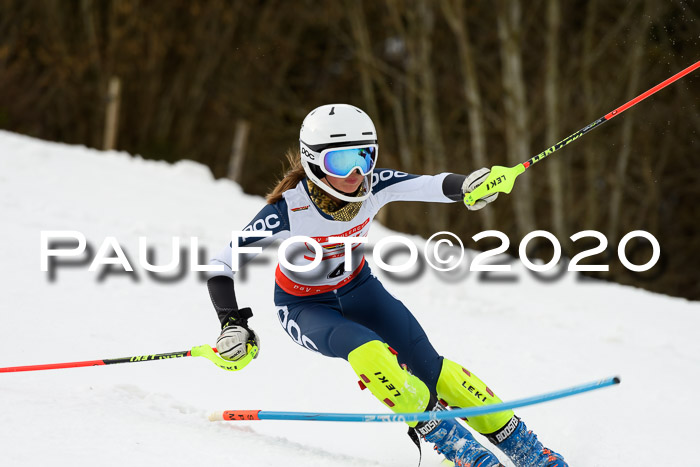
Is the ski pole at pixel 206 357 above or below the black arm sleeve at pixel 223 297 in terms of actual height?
below

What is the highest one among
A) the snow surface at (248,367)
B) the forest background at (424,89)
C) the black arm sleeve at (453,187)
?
the forest background at (424,89)

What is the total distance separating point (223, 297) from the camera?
342 cm

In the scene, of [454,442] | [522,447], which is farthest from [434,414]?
[522,447]

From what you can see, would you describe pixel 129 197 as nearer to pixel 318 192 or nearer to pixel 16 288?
pixel 16 288

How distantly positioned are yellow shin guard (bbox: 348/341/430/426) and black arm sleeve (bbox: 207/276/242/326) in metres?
0.60

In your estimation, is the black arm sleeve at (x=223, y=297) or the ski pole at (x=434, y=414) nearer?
the ski pole at (x=434, y=414)

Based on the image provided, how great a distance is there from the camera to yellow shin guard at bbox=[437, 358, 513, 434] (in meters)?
3.26

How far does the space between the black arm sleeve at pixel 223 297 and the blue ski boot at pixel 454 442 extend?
36.1 inches

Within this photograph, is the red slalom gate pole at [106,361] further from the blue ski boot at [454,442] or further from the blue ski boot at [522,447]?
the blue ski boot at [522,447]

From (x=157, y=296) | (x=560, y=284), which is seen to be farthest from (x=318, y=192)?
(x=560, y=284)

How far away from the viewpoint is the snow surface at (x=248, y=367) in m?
3.23

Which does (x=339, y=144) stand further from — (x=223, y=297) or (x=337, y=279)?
(x=223, y=297)

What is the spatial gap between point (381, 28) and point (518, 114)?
545 cm
